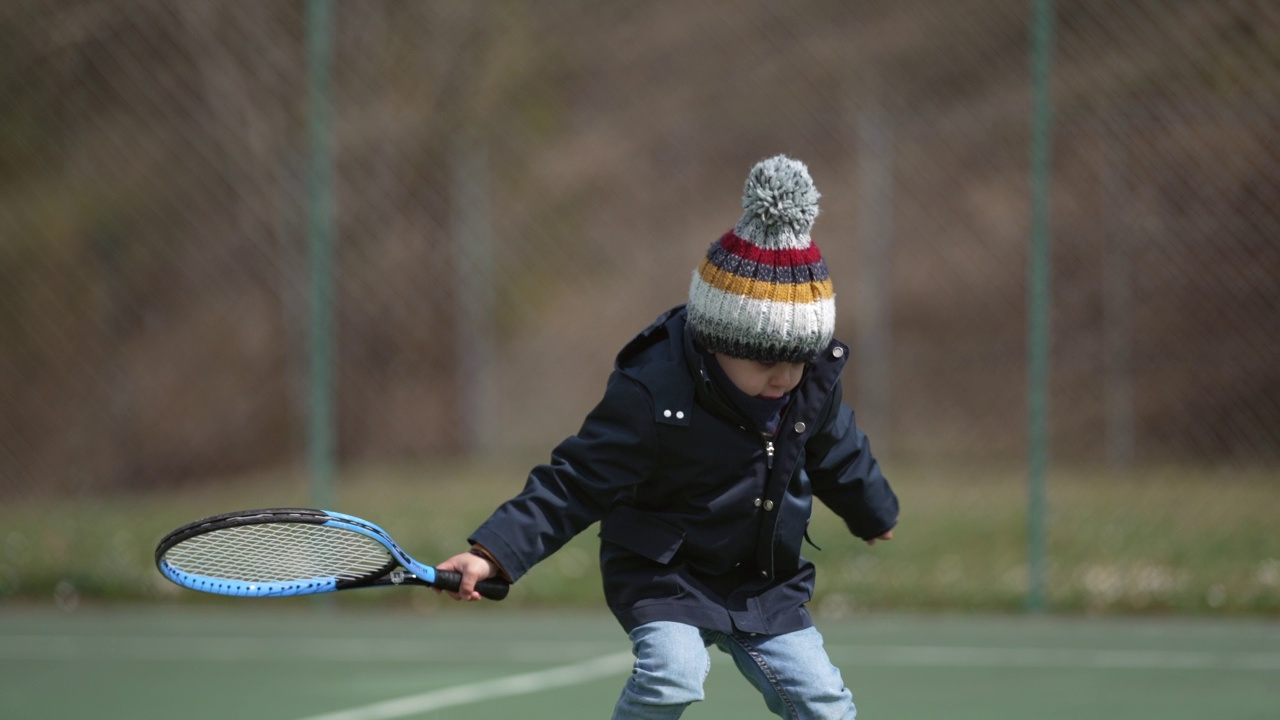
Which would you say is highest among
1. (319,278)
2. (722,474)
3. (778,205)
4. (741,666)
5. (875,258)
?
(875,258)

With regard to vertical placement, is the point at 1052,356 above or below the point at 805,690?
above

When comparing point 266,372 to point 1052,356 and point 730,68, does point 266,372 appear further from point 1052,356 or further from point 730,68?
point 1052,356

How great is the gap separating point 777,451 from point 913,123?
29.0 feet

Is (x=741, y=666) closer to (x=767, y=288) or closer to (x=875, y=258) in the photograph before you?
(x=767, y=288)

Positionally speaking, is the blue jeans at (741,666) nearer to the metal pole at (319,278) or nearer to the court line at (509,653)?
the court line at (509,653)

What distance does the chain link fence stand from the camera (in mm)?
7508

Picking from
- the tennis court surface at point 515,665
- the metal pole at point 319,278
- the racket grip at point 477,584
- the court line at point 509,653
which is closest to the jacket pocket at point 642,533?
the racket grip at point 477,584

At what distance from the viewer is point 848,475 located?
3.43 meters

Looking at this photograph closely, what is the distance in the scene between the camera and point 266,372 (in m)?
9.04

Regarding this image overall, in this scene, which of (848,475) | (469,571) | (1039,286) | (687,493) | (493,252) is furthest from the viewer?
(493,252)

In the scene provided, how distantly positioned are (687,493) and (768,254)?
0.51 m

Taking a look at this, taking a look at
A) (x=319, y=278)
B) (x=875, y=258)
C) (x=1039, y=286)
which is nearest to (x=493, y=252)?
(x=319, y=278)

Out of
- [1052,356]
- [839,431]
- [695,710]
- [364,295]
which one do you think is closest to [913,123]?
[1052,356]

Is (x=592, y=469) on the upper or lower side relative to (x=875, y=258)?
lower
